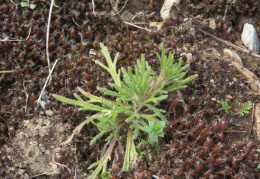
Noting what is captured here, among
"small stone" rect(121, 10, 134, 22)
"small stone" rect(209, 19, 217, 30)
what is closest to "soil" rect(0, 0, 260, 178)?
"small stone" rect(209, 19, 217, 30)

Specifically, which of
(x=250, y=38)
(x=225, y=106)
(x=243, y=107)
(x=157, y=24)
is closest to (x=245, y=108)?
(x=243, y=107)

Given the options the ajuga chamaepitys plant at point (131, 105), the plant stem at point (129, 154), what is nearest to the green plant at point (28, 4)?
the ajuga chamaepitys plant at point (131, 105)

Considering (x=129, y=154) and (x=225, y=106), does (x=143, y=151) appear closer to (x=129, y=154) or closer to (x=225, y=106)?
(x=129, y=154)

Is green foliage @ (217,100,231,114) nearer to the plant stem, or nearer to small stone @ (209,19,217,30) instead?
the plant stem

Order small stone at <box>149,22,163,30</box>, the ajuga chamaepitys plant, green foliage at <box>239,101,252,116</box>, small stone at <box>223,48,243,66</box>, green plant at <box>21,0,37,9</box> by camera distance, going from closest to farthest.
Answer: the ajuga chamaepitys plant, green foliage at <box>239,101,252,116</box>, small stone at <box>223,48,243,66</box>, green plant at <box>21,0,37,9</box>, small stone at <box>149,22,163,30</box>

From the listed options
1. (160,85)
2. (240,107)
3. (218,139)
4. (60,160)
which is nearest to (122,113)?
(160,85)

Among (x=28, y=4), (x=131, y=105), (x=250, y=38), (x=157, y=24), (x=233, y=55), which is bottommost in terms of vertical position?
(x=131, y=105)

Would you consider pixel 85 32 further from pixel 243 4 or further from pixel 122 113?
pixel 243 4

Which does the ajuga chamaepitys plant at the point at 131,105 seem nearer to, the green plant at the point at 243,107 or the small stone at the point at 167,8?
the green plant at the point at 243,107

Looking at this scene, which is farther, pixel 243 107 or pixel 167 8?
pixel 167 8
